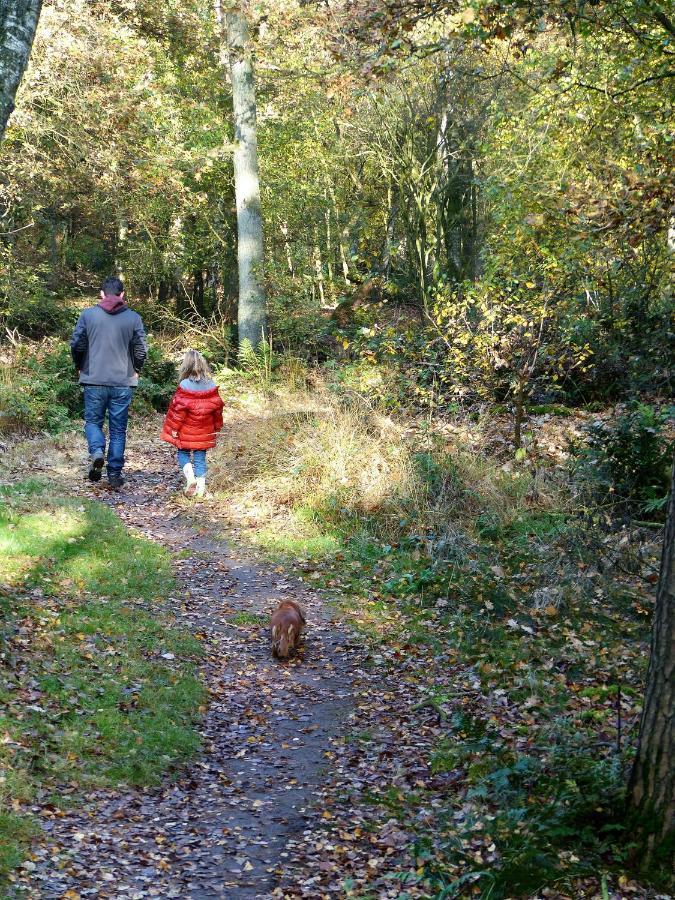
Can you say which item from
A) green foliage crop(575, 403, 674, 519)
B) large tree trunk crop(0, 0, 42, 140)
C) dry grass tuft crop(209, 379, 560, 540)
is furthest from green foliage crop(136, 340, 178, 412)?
large tree trunk crop(0, 0, 42, 140)

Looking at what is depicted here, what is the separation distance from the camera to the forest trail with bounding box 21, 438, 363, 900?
3.88 metres

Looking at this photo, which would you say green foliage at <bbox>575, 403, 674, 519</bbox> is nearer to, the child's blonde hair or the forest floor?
the forest floor

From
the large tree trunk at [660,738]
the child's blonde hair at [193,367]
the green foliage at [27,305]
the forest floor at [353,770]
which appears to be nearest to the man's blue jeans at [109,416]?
the child's blonde hair at [193,367]

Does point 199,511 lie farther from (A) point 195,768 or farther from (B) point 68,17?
(B) point 68,17

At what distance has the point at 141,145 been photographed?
16750 millimetres

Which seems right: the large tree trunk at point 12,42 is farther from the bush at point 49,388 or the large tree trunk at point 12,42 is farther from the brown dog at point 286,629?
the bush at point 49,388

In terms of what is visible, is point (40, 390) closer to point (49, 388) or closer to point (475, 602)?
point (49, 388)

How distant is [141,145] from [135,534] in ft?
35.7

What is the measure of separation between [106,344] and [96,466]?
5.23 ft

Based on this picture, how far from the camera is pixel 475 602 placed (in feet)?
24.3

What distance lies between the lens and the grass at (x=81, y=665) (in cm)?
450

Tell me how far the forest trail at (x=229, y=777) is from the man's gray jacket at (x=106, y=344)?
266 centimetres

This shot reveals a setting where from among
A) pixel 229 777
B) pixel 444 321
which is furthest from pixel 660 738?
pixel 444 321

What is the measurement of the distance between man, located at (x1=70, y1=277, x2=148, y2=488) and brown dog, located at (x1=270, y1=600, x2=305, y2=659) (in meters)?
4.48
